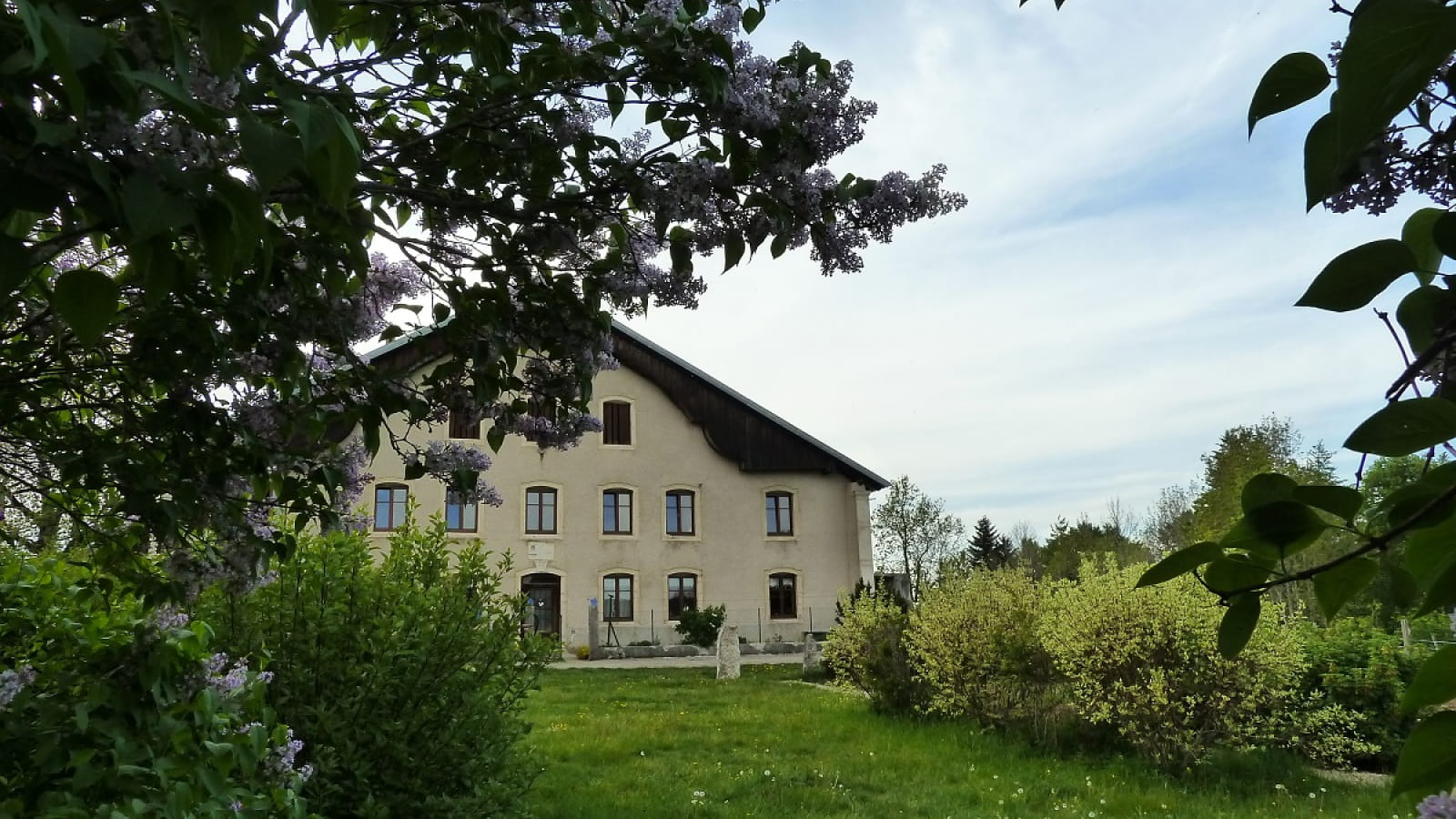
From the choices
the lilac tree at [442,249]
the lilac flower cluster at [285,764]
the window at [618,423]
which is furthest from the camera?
the window at [618,423]

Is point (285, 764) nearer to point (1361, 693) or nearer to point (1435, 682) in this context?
point (1435, 682)

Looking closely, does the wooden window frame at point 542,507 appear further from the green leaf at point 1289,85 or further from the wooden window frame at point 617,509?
the green leaf at point 1289,85

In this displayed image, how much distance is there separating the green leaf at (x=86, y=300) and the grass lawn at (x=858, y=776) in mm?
5647

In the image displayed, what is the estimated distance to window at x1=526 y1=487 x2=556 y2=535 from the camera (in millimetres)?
25266

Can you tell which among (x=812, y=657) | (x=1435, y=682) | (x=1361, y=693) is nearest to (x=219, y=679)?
(x=1435, y=682)

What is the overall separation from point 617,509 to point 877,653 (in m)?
15.9

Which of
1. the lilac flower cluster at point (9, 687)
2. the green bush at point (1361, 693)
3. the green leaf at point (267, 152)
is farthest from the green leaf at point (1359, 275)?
the green bush at point (1361, 693)

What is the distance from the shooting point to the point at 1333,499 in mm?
583

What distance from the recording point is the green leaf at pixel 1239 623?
0.66m

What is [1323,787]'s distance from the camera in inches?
267

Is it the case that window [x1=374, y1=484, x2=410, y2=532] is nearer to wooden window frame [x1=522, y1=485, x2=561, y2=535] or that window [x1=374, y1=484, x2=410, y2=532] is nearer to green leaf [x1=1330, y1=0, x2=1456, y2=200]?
wooden window frame [x1=522, y1=485, x2=561, y2=535]

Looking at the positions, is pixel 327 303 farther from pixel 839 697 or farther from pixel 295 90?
pixel 839 697

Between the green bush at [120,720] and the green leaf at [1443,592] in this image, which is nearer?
the green leaf at [1443,592]

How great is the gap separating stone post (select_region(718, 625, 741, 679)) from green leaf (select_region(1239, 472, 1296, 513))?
16.6 meters
